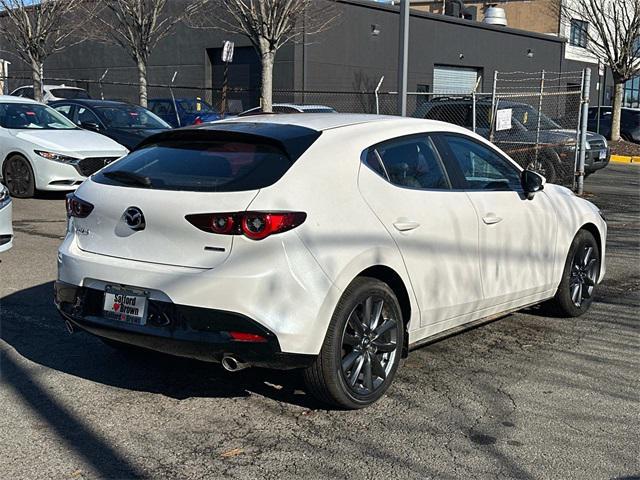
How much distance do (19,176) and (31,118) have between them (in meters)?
1.26

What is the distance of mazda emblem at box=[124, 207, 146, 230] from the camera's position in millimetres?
4371

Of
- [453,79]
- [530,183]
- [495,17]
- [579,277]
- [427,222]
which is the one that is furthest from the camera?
[495,17]

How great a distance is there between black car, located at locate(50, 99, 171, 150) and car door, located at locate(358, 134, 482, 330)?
10.0 meters

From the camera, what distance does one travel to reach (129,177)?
463 cm

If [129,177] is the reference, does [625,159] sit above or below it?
below

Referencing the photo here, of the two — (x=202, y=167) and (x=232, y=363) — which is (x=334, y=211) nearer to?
(x=202, y=167)

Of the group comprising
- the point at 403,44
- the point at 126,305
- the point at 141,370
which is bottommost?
the point at 141,370

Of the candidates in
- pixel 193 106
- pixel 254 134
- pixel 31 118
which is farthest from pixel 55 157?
pixel 193 106

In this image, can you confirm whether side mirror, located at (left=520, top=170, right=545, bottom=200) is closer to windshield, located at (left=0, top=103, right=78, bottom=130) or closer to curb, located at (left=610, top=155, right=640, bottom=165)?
windshield, located at (left=0, top=103, right=78, bottom=130)

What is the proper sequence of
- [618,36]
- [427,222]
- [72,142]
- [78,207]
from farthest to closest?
[618,36]
[72,142]
[427,222]
[78,207]

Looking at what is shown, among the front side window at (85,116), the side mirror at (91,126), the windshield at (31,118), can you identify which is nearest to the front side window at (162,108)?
the front side window at (85,116)

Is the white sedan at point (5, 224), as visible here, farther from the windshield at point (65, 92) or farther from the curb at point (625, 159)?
the windshield at point (65, 92)

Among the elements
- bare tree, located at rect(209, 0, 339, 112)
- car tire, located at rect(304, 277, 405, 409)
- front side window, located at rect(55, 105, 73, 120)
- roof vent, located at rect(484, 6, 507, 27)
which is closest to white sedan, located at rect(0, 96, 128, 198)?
front side window, located at rect(55, 105, 73, 120)

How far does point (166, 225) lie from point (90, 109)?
38.3 feet
